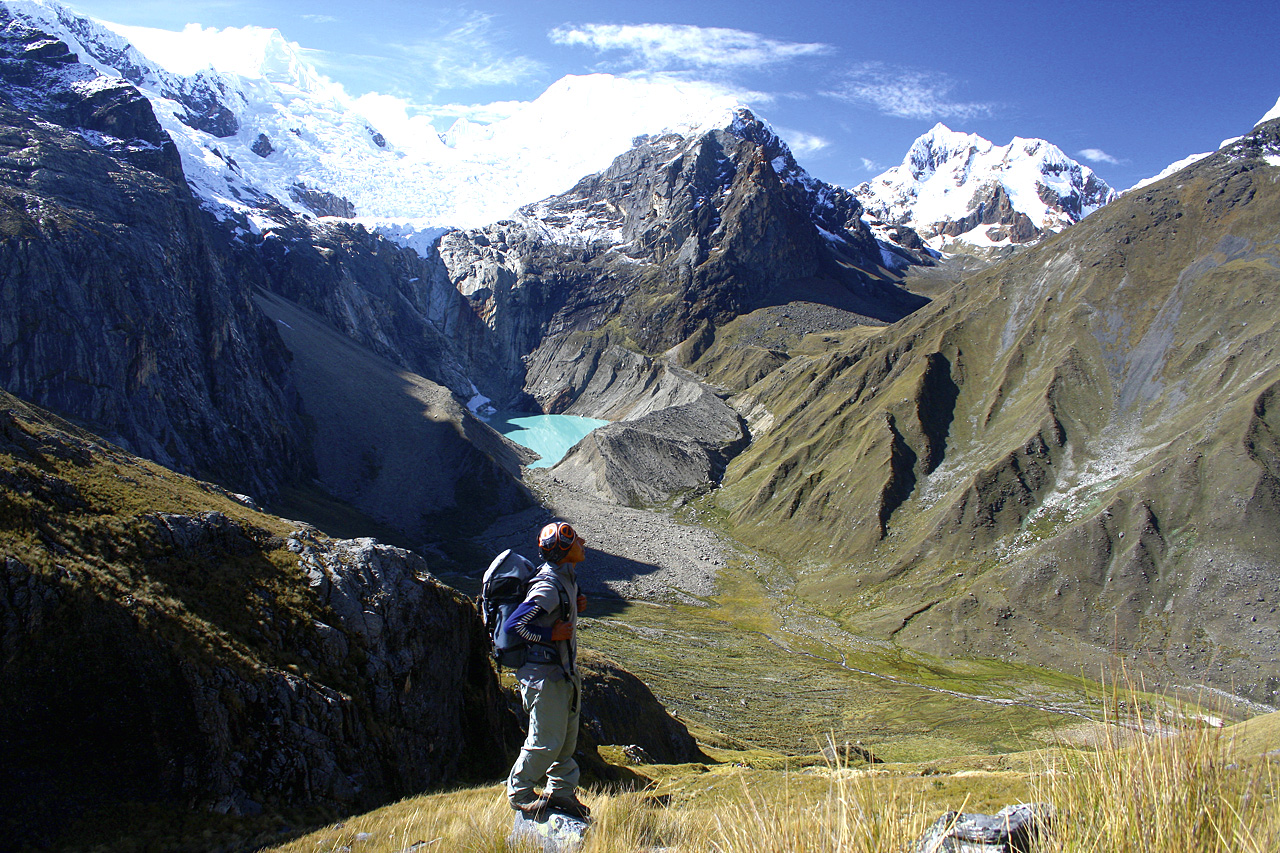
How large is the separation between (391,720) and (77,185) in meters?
104

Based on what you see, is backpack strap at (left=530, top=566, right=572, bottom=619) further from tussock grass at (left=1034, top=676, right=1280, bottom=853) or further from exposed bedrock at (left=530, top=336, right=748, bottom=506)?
exposed bedrock at (left=530, top=336, right=748, bottom=506)

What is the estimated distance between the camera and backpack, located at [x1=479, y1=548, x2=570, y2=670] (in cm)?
902

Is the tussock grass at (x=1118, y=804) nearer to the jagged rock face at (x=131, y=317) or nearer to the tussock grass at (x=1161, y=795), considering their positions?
the tussock grass at (x=1161, y=795)

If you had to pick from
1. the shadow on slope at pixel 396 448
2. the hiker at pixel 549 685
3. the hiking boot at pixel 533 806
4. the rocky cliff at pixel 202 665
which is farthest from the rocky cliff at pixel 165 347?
the hiking boot at pixel 533 806

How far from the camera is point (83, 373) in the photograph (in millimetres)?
74625

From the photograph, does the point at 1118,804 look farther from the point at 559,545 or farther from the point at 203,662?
the point at 203,662

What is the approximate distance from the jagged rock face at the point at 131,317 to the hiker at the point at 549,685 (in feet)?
270

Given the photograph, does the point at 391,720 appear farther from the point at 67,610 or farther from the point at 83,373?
the point at 83,373

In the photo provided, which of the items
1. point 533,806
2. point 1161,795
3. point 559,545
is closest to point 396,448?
point 559,545

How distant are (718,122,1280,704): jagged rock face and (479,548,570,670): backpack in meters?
40.3

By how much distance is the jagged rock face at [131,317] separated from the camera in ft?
241

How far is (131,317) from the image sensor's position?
267 feet

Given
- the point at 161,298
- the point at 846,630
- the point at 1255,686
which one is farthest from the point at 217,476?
the point at 1255,686

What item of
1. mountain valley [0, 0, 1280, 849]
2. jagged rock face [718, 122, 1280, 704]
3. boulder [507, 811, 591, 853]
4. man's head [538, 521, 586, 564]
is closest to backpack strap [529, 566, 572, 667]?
man's head [538, 521, 586, 564]
